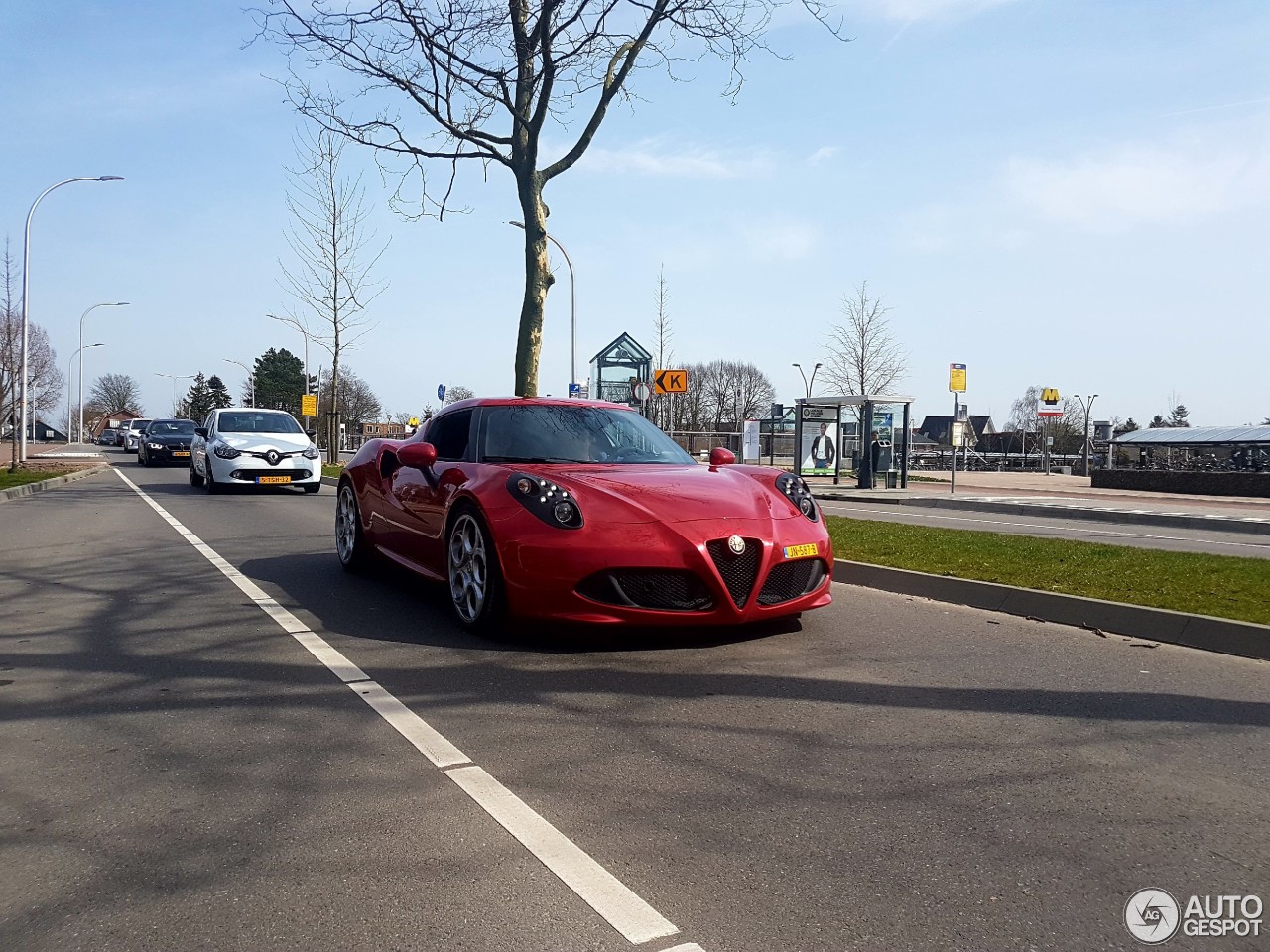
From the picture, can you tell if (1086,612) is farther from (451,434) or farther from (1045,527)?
(1045,527)

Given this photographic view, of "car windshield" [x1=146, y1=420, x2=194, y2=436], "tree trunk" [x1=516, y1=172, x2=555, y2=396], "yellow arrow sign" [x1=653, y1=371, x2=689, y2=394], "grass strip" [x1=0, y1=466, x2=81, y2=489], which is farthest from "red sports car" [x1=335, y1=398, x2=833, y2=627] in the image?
"car windshield" [x1=146, y1=420, x2=194, y2=436]

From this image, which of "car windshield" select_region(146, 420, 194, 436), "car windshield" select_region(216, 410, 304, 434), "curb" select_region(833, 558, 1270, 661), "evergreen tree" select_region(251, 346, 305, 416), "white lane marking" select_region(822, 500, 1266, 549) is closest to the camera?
"curb" select_region(833, 558, 1270, 661)

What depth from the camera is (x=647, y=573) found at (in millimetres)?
5227

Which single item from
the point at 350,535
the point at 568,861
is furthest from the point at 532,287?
the point at 568,861

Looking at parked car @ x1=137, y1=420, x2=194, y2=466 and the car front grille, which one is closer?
the car front grille

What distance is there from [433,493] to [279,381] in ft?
366

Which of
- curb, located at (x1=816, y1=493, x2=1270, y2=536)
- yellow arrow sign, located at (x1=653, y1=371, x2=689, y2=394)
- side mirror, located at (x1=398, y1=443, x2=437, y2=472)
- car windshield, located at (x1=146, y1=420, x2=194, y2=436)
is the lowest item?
curb, located at (x1=816, y1=493, x2=1270, y2=536)

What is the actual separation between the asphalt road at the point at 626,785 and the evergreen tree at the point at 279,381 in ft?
336

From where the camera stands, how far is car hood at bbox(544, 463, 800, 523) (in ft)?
17.8

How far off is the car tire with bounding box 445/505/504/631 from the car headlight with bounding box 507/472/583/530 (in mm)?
303

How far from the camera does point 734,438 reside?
144 ft

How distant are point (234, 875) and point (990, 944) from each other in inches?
75.6

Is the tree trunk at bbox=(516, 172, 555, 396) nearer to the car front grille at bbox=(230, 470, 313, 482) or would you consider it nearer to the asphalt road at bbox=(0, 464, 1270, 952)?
the car front grille at bbox=(230, 470, 313, 482)

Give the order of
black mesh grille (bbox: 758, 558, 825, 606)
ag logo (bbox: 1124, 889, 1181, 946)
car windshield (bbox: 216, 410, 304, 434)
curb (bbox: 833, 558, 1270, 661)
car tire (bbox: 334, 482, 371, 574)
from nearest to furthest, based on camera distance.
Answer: ag logo (bbox: 1124, 889, 1181, 946) → black mesh grille (bbox: 758, 558, 825, 606) → curb (bbox: 833, 558, 1270, 661) → car tire (bbox: 334, 482, 371, 574) → car windshield (bbox: 216, 410, 304, 434)
